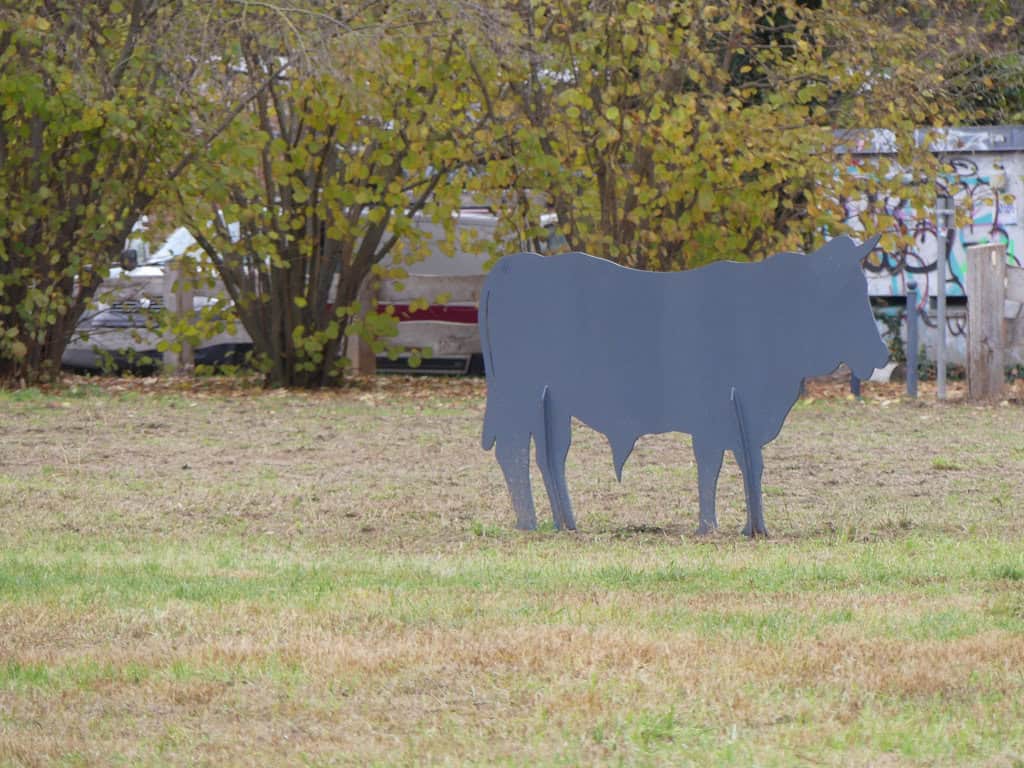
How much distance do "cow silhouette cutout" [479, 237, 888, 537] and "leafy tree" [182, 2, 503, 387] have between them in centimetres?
607

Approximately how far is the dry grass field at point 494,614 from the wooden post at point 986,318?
4220 millimetres

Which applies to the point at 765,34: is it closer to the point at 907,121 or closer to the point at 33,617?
the point at 907,121

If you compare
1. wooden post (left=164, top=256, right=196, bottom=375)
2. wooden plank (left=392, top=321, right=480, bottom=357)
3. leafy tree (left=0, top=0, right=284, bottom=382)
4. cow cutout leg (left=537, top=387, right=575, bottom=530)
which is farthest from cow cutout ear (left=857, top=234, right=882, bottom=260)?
wooden plank (left=392, top=321, right=480, bottom=357)

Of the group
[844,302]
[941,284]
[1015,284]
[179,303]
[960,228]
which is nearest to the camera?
[844,302]

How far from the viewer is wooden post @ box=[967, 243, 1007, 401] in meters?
14.5

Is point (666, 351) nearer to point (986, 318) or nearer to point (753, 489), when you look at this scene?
point (753, 489)

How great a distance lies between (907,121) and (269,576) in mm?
10362

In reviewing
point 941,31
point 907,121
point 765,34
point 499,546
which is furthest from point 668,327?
point 765,34

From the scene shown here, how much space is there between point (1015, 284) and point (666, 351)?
26.4ft

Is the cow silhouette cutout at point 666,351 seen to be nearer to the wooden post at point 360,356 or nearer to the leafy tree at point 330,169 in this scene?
the leafy tree at point 330,169

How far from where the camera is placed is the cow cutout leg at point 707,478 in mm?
7461

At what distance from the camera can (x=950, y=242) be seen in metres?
19.2

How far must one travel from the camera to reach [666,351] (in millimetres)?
7508

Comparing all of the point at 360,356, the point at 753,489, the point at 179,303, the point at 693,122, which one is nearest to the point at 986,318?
the point at 693,122
